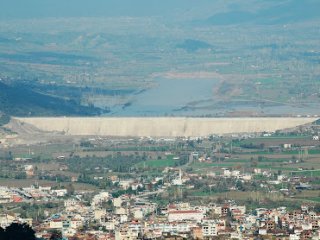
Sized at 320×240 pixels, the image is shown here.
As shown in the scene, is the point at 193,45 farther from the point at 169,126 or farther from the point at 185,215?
the point at 185,215

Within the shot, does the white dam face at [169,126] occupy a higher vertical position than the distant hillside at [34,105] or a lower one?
lower

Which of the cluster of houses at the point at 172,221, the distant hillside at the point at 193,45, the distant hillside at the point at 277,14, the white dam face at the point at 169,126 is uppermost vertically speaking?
the distant hillside at the point at 277,14

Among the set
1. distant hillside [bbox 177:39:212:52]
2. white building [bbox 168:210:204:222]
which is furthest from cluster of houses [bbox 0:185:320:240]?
distant hillside [bbox 177:39:212:52]

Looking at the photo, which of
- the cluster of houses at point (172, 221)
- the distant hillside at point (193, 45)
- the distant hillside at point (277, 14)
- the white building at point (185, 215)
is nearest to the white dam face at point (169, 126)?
the cluster of houses at point (172, 221)

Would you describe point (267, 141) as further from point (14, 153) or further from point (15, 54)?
point (15, 54)

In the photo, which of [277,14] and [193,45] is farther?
[277,14]

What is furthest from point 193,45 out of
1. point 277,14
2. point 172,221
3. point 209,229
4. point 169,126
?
point 209,229

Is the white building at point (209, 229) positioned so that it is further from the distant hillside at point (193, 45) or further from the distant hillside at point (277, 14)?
the distant hillside at point (277, 14)

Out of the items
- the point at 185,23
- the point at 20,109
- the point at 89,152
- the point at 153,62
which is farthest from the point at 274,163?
the point at 185,23
